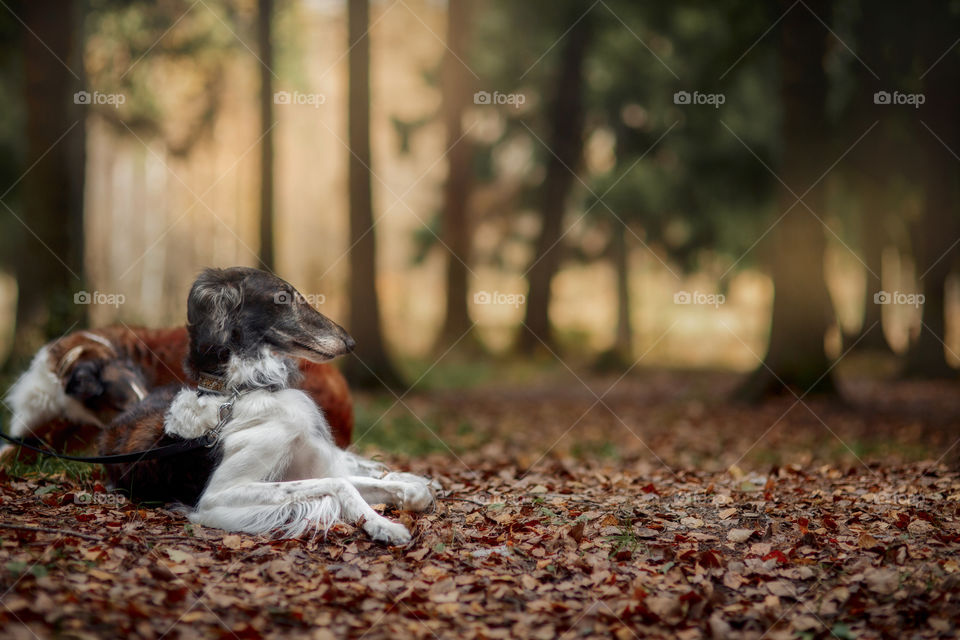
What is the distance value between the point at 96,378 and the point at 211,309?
1.85 meters

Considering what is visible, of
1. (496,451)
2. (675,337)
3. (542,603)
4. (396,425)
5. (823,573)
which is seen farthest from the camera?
(675,337)

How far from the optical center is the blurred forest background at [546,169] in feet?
38.0

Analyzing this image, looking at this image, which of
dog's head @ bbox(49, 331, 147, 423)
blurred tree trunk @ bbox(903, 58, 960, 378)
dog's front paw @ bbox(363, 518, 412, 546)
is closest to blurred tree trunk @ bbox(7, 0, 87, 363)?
dog's head @ bbox(49, 331, 147, 423)

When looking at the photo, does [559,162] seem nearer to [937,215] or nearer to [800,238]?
[937,215]

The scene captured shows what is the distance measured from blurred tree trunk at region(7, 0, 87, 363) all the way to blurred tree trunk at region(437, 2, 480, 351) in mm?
10224

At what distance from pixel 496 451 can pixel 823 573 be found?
4792 millimetres

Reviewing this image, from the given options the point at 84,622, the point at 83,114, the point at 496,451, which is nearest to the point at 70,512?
the point at 84,622

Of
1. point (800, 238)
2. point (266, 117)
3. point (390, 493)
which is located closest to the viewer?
point (390, 493)

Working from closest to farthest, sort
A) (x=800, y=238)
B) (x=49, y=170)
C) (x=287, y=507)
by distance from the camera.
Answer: (x=287, y=507) < (x=49, y=170) < (x=800, y=238)

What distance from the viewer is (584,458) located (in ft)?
26.9

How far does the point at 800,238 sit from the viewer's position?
1164 centimetres

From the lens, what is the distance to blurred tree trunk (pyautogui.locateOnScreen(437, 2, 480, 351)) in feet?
67.7

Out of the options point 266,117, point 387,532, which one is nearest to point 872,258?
point 266,117

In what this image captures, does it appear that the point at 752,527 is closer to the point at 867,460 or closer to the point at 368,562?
the point at 368,562
